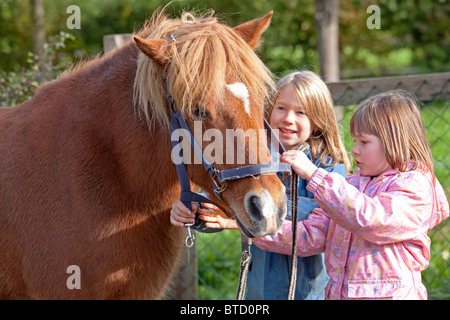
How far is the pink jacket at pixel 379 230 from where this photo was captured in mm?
1968

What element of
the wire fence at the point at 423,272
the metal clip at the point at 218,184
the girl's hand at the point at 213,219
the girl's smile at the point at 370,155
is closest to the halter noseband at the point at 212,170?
the metal clip at the point at 218,184

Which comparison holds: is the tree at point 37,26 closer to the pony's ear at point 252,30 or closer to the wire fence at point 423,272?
the wire fence at point 423,272

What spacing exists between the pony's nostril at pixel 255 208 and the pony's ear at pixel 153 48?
68 cm

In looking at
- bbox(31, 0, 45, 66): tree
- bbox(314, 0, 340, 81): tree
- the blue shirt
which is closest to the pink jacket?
the blue shirt

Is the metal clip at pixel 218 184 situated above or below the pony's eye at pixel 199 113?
below

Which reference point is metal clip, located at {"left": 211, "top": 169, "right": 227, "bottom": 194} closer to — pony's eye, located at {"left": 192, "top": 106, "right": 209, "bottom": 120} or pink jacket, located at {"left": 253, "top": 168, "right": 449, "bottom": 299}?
pony's eye, located at {"left": 192, "top": 106, "right": 209, "bottom": 120}

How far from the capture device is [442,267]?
421 centimetres

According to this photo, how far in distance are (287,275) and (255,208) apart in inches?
28.6

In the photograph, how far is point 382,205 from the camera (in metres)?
1.98

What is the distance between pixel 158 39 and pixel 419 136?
1.18m

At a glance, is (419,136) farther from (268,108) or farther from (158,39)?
(158,39)

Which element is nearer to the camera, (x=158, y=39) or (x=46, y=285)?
(x=158, y=39)

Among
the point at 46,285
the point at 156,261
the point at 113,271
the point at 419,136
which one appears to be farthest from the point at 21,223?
the point at 419,136

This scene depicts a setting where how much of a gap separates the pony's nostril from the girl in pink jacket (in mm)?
270
